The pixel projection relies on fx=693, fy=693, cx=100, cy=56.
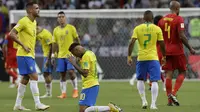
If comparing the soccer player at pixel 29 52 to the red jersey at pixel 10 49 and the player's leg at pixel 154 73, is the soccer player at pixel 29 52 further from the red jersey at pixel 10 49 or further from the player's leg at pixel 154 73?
the red jersey at pixel 10 49

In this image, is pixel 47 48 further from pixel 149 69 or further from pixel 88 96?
pixel 88 96

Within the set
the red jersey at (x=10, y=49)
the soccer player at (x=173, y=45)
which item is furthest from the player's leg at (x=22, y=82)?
the red jersey at (x=10, y=49)

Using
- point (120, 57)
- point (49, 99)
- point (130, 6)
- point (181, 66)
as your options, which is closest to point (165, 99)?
point (181, 66)

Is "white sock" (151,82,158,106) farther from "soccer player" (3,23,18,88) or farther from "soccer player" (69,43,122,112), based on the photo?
"soccer player" (3,23,18,88)

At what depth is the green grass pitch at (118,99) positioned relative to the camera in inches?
638

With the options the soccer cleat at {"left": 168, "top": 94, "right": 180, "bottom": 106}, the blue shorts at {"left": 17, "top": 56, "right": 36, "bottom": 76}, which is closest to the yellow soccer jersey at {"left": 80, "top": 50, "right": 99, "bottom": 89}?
the blue shorts at {"left": 17, "top": 56, "right": 36, "bottom": 76}

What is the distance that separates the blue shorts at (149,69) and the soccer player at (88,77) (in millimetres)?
2506

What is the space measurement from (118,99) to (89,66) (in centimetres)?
562

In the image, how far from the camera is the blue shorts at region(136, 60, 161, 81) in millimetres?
16219

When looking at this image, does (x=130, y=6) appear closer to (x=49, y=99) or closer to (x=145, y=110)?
(x=49, y=99)

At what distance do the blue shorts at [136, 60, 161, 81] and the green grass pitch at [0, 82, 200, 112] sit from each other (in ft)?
2.43

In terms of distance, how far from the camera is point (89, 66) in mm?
13844

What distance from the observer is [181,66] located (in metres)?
17.5

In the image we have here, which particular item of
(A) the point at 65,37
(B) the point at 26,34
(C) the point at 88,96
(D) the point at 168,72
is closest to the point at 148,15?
(D) the point at 168,72
